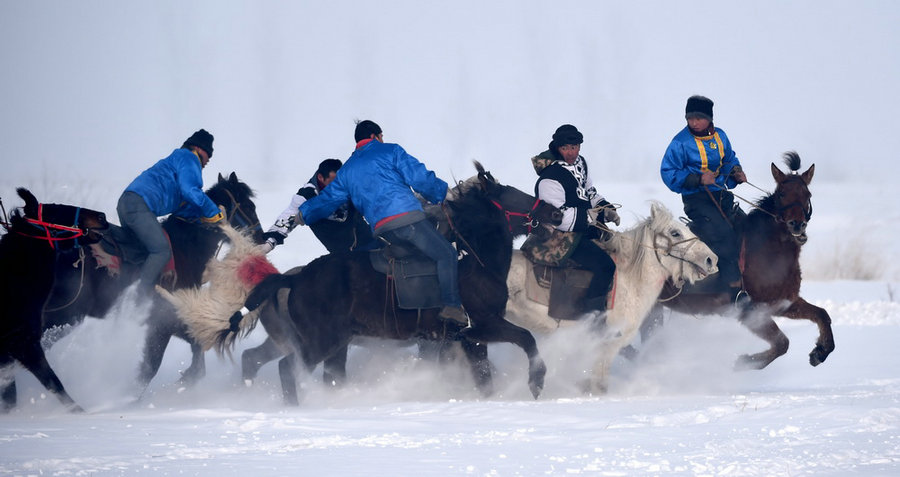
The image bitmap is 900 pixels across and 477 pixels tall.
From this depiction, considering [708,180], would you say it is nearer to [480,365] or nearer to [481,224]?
[481,224]

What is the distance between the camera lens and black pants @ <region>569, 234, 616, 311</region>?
7.89 meters

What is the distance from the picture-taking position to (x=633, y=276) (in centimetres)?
811

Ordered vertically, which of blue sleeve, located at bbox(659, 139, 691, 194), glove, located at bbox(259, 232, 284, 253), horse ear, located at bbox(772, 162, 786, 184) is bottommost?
→ glove, located at bbox(259, 232, 284, 253)

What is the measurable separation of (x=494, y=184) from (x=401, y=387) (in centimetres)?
198

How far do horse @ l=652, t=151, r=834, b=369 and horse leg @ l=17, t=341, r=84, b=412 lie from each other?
5.04 m

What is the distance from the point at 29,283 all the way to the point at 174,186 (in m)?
1.72

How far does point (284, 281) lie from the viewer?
25.8 feet

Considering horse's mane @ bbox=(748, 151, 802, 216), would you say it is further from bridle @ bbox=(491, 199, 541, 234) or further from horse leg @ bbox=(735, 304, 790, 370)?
bridle @ bbox=(491, 199, 541, 234)

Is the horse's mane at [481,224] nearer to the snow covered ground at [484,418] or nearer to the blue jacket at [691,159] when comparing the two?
the snow covered ground at [484,418]

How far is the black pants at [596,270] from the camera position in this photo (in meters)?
7.89

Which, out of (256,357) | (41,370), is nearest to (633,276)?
(256,357)

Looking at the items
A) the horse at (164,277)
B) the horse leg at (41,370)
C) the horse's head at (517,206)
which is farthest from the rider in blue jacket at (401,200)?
the horse leg at (41,370)

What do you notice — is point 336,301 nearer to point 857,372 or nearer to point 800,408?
point 800,408

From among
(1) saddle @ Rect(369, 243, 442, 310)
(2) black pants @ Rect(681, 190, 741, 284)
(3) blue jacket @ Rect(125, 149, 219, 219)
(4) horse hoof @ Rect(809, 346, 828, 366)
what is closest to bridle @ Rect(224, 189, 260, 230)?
(3) blue jacket @ Rect(125, 149, 219, 219)
